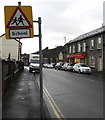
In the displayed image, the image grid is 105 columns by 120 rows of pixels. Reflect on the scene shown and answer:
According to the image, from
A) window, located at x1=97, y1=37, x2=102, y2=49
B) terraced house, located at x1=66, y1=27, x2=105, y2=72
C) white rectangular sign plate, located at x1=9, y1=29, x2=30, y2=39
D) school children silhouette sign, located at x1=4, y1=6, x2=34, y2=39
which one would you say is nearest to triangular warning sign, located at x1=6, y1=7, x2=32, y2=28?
school children silhouette sign, located at x1=4, y1=6, x2=34, y2=39

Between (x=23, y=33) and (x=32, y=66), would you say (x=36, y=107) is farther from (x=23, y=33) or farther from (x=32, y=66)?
(x=32, y=66)

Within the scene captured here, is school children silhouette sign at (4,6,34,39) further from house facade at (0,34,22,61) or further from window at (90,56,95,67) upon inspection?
house facade at (0,34,22,61)

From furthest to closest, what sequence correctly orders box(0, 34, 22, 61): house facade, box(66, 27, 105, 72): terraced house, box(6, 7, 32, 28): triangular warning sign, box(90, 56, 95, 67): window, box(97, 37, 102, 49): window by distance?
box(0, 34, 22, 61): house facade
box(90, 56, 95, 67): window
box(66, 27, 105, 72): terraced house
box(97, 37, 102, 49): window
box(6, 7, 32, 28): triangular warning sign

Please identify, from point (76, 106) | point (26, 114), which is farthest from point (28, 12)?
point (76, 106)

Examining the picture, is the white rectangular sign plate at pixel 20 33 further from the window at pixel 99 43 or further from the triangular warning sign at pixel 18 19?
the window at pixel 99 43

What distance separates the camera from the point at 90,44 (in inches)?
1367

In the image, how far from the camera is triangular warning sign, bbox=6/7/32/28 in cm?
493

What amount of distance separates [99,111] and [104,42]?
2422cm

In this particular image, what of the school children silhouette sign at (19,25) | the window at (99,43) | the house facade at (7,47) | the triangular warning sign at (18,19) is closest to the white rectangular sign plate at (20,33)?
the school children silhouette sign at (19,25)

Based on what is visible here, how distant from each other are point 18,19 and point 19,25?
0.55 feet

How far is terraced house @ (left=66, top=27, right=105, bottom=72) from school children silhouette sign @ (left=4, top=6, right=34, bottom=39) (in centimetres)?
2570

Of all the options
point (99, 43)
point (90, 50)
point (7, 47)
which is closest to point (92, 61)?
Result: point (90, 50)

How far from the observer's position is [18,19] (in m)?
4.99

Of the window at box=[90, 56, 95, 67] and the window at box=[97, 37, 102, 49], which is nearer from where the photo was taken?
the window at box=[97, 37, 102, 49]
